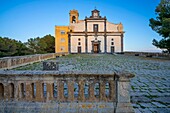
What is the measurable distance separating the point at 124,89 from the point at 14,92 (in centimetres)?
198

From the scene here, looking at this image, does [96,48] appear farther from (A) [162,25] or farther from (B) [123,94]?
(B) [123,94]

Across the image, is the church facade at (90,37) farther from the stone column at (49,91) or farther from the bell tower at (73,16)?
the stone column at (49,91)

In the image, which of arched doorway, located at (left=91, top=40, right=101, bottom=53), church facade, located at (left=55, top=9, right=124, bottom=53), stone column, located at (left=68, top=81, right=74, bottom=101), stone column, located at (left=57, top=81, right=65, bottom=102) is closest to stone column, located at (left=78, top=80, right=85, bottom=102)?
stone column, located at (left=68, top=81, right=74, bottom=101)

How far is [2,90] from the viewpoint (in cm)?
282

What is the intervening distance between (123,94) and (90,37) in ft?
130

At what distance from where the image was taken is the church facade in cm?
4140

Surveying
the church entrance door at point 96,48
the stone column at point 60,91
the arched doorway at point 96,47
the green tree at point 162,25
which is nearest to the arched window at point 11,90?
the stone column at point 60,91

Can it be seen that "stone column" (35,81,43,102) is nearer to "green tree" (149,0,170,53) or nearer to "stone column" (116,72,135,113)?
"stone column" (116,72,135,113)

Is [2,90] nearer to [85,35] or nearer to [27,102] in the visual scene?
[27,102]

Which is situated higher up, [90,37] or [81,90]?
[90,37]

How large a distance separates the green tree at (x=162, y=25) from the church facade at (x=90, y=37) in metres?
21.9

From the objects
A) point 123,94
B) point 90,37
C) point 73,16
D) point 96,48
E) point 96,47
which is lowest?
point 123,94

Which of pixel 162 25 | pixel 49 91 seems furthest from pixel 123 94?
pixel 162 25

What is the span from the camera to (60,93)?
2746 mm
